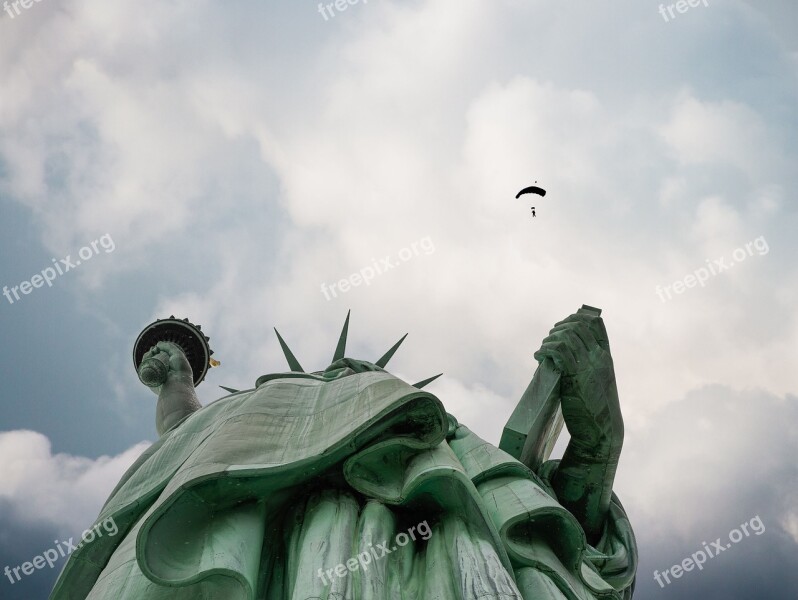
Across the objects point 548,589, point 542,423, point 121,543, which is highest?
point 542,423

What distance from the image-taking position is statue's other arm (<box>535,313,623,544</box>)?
8.35 metres

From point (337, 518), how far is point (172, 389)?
5.69m

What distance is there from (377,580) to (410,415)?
5.26 ft

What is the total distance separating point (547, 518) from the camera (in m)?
6.57

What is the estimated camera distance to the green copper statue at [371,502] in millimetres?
5633

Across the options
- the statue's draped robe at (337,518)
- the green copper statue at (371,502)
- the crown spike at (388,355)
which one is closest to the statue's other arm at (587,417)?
the green copper statue at (371,502)

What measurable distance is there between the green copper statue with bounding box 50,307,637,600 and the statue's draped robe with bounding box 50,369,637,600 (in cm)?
1

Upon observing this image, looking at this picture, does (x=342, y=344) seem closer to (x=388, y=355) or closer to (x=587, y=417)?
(x=388, y=355)

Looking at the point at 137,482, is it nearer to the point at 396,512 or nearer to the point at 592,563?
the point at 396,512

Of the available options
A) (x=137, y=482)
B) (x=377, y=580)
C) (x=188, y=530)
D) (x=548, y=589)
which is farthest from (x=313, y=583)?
(x=137, y=482)

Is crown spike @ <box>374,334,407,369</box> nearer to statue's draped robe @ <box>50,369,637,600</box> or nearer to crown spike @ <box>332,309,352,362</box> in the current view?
crown spike @ <box>332,309,352,362</box>

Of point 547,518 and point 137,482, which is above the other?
point 137,482

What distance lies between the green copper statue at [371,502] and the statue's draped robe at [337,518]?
1cm

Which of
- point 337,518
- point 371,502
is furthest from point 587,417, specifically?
point 337,518
